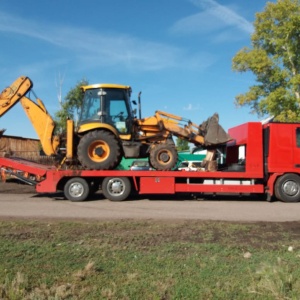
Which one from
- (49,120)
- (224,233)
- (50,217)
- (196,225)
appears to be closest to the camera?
(224,233)

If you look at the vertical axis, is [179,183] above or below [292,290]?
above

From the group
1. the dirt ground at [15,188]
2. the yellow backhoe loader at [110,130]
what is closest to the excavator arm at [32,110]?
the yellow backhoe loader at [110,130]

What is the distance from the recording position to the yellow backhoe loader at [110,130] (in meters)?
13.4

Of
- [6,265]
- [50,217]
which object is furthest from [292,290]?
[50,217]

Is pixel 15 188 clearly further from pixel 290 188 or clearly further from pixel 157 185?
pixel 290 188

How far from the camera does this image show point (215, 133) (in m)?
13.7

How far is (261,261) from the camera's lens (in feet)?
17.8

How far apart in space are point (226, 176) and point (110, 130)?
4173mm

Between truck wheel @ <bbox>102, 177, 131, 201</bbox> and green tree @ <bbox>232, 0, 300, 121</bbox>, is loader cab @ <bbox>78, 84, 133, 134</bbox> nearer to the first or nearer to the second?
truck wheel @ <bbox>102, 177, 131, 201</bbox>

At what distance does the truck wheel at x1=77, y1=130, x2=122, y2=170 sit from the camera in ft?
43.6

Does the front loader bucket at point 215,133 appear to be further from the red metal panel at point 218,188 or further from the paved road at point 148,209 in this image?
the paved road at point 148,209

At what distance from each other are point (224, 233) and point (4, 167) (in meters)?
9.09

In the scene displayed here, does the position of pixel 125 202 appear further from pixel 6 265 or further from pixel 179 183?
pixel 6 265

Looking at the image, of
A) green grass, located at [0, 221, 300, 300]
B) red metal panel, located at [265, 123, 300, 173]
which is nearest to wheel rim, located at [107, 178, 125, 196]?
red metal panel, located at [265, 123, 300, 173]
